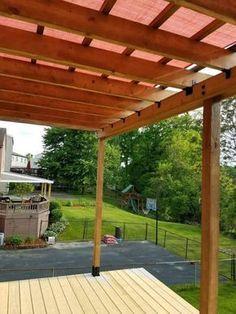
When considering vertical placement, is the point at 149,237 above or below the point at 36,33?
below

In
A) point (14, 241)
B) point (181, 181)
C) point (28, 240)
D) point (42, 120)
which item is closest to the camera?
point (42, 120)

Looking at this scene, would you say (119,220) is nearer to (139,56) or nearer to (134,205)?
(134,205)

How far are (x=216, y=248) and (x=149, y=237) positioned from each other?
42.6 feet

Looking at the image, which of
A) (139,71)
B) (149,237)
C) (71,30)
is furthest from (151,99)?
(149,237)

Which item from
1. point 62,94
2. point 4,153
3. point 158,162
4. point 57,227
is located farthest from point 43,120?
point 158,162

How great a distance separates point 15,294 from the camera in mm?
4340

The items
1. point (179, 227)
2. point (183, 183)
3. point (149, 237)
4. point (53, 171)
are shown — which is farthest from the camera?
point (53, 171)

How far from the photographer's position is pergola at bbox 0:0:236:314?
1.87 m

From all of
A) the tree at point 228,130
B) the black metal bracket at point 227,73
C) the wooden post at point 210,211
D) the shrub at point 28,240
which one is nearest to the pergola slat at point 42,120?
the wooden post at point 210,211

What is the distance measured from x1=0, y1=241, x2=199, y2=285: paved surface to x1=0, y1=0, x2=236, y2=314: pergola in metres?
6.27

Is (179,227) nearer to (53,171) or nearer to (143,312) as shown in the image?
(53,171)

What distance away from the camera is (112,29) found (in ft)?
6.46

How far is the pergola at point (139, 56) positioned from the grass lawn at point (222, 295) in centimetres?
468

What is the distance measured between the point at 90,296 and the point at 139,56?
3.41m
